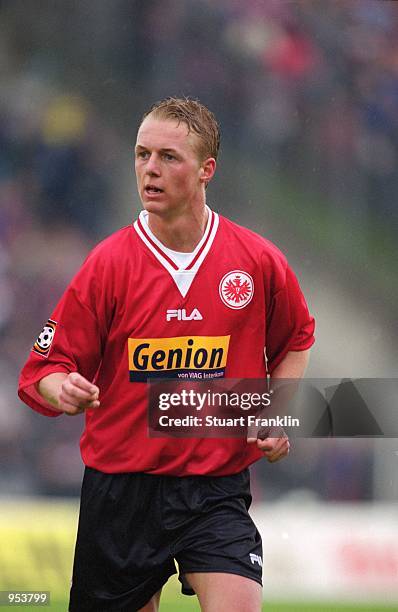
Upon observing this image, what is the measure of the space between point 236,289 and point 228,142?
9.51 ft

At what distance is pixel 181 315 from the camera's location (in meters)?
3.23

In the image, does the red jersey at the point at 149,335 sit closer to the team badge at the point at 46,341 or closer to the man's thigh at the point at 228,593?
the team badge at the point at 46,341

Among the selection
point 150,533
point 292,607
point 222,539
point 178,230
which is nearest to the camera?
point 222,539

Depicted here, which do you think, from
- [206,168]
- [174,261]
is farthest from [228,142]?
[174,261]

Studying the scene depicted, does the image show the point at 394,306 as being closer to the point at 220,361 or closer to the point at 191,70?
the point at 191,70

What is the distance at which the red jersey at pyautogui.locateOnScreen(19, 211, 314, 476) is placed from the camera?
3203 mm

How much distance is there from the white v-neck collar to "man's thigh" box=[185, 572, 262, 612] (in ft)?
2.62

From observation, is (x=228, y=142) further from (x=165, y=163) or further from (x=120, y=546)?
(x=120, y=546)

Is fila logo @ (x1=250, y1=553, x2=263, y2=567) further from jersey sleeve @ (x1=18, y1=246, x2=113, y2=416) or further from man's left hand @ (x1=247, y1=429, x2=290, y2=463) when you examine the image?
jersey sleeve @ (x1=18, y1=246, x2=113, y2=416)

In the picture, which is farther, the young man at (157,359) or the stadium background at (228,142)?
the stadium background at (228,142)

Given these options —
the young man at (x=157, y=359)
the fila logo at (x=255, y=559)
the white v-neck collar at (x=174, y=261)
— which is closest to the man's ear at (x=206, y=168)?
the young man at (x=157, y=359)

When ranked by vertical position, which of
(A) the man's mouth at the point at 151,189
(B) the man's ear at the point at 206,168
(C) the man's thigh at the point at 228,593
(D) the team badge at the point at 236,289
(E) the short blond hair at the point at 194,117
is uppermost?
(E) the short blond hair at the point at 194,117

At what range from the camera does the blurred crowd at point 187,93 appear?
5.98m

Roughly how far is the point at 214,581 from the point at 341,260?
3.21 m
